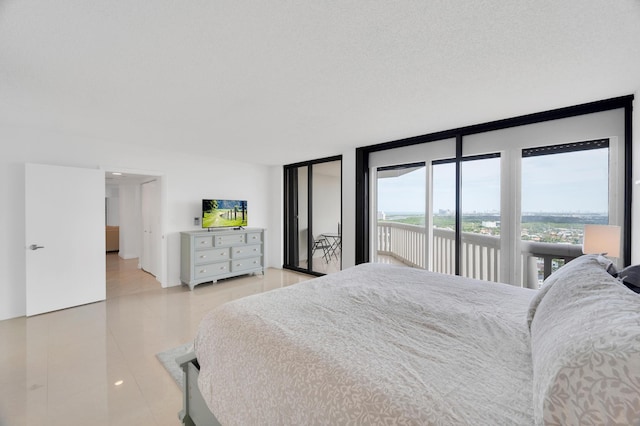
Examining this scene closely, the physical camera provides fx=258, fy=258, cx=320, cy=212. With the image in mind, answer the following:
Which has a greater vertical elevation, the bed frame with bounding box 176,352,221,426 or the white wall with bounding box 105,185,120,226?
the white wall with bounding box 105,185,120,226

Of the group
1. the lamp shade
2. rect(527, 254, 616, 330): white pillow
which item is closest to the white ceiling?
the lamp shade

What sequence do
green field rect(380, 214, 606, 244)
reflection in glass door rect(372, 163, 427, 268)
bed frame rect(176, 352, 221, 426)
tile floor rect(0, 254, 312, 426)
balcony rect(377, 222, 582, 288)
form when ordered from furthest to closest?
1. reflection in glass door rect(372, 163, 427, 268)
2. balcony rect(377, 222, 582, 288)
3. green field rect(380, 214, 606, 244)
4. tile floor rect(0, 254, 312, 426)
5. bed frame rect(176, 352, 221, 426)

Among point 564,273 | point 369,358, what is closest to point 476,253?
point 564,273

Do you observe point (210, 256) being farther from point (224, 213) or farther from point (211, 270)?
point (224, 213)

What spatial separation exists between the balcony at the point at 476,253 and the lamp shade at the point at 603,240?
27.6 inches

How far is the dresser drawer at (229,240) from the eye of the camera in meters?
4.64

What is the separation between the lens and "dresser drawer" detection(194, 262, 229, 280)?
173 inches

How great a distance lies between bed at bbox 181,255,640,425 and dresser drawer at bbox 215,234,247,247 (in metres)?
3.18

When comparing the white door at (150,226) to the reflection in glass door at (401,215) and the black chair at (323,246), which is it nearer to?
the black chair at (323,246)

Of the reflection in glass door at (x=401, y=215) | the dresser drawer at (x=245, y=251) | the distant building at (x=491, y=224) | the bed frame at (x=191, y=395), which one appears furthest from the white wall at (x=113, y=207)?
the distant building at (x=491, y=224)

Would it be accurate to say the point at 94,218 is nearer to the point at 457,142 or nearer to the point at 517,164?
the point at 457,142

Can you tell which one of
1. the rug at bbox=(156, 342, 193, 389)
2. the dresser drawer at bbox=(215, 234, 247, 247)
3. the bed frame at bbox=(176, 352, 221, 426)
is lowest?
the rug at bbox=(156, 342, 193, 389)

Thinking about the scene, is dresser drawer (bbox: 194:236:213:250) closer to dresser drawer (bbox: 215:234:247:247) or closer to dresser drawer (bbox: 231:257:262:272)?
dresser drawer (bbox: 215:234:247:247)

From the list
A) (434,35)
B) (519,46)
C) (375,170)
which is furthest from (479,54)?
(375,170)
